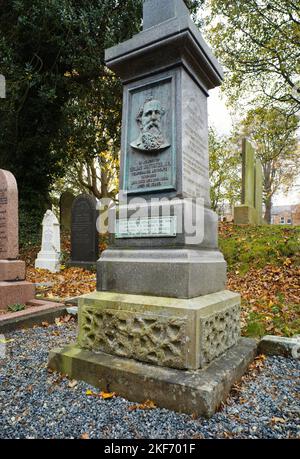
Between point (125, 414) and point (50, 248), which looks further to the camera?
point (50, 248)

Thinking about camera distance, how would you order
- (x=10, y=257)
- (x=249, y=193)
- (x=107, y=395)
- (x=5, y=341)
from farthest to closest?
(x=249, y=193) < (x=10, y=257) < (x=5, y=341) < (x=107, y=395)

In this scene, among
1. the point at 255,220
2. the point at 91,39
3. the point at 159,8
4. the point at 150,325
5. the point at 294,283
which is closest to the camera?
the point at 150,325

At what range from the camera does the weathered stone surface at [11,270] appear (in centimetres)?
541

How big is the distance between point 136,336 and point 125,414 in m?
0.56

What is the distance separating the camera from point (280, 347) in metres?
3.32

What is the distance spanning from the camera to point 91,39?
1005cm

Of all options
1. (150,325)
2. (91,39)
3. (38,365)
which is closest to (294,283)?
(150,325)

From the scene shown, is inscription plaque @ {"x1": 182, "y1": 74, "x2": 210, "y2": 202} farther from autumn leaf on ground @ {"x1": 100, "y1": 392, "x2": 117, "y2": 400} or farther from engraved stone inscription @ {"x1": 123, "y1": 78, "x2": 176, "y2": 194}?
autumn leaf on ground @ {"x1": 100, "y1": 392, "x2": 117, "y2": 400}

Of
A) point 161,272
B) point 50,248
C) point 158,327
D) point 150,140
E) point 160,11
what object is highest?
point 160,11

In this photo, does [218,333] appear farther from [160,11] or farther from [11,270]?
[11,270]

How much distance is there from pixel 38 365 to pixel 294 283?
4599mm

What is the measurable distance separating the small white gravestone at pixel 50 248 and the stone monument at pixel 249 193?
6.39 metres

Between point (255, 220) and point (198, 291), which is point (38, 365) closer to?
point (198, 291)

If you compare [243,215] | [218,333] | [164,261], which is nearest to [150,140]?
[164,261]
